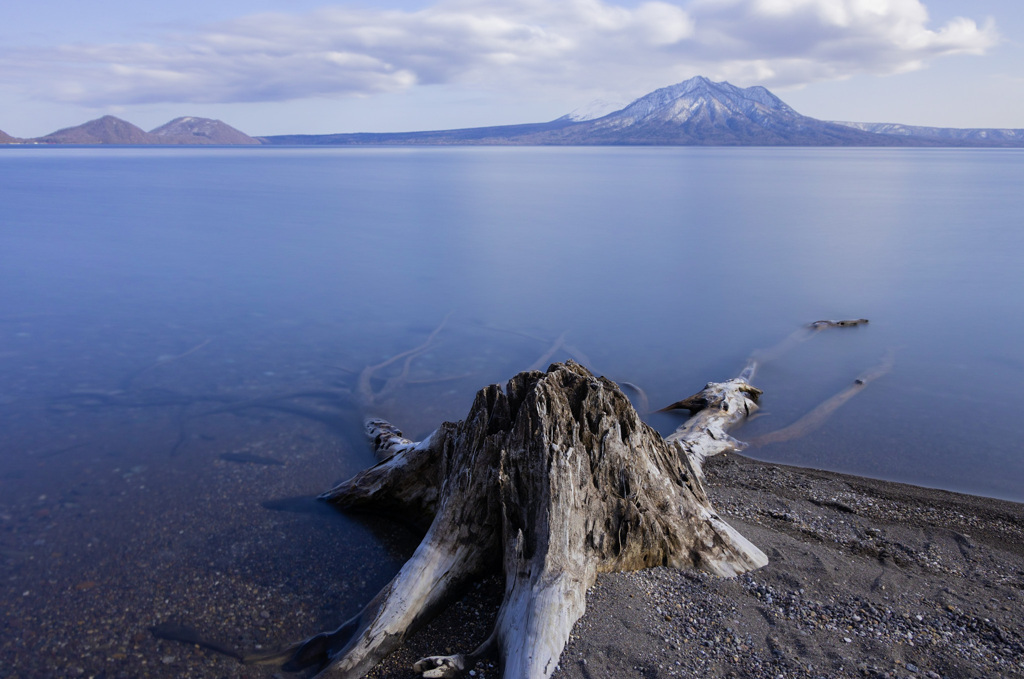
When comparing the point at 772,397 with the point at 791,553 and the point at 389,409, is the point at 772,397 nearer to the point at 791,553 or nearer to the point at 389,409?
the point at 791,553

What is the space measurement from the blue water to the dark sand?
0.65 m

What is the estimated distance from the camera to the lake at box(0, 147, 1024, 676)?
21.8 feet

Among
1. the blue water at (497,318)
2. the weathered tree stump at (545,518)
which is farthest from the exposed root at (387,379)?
the weathered tree stump at (545,518)

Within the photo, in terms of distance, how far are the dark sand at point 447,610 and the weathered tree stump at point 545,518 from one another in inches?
7.6

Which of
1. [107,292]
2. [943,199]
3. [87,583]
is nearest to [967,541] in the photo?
[87,583]

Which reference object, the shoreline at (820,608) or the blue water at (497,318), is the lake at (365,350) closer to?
the blue water at (497,318)

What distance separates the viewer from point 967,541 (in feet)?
19.5

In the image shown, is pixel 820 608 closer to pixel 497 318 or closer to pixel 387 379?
pixel 387 379

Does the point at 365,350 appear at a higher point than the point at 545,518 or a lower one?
lower

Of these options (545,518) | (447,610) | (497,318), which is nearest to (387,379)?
(497,318)

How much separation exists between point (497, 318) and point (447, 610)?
9023mm

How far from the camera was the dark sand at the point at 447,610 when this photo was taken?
4305 mm

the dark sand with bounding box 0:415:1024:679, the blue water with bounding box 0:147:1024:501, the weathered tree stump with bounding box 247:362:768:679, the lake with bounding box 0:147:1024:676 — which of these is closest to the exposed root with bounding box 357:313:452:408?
the lake with bounding box 0:147:1024:676

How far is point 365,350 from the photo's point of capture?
11.8m
